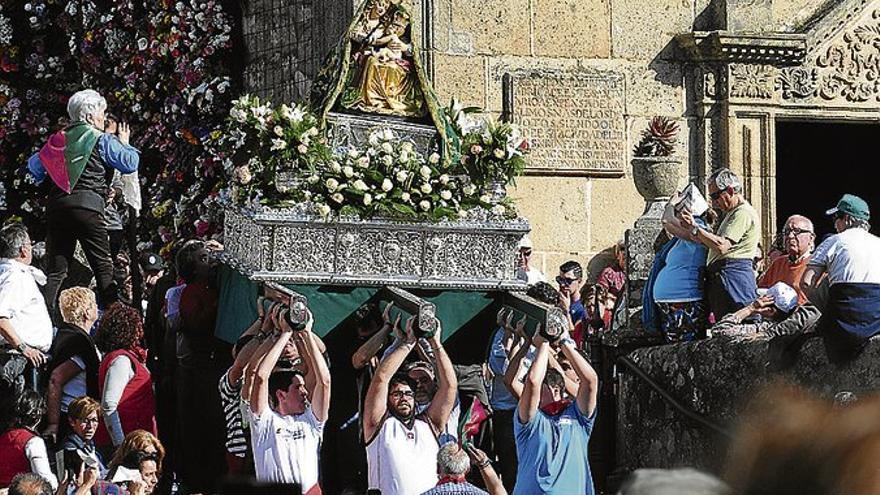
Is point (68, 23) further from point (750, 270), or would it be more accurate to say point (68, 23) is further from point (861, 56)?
point (750, 270)

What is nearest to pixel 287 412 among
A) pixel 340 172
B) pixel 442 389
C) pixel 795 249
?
pixel 442 389

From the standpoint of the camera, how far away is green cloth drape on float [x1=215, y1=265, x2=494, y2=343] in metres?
9.59

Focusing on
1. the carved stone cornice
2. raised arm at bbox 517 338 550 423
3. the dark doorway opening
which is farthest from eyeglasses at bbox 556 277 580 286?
the dark doorway opening

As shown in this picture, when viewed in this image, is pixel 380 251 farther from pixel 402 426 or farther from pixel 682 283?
pixel 682 283

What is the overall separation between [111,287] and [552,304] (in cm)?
343

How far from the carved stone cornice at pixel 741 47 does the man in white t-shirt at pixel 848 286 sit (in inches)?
235

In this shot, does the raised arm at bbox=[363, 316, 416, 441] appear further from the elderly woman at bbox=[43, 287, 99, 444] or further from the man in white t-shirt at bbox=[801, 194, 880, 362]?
the man in white t-shirt at bbox=[801, 194, 880, 362]

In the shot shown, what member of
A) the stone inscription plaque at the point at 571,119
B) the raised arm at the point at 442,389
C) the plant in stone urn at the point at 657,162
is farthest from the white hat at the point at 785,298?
the stone inscription plaque at the point at 571,119

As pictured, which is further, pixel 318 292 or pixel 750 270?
pixel 750 270

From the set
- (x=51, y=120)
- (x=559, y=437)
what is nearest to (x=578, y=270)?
(x=559, y=437)

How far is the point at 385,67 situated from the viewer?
9.99 m

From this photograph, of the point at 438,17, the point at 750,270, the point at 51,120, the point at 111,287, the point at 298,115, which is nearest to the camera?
the point at 298,115

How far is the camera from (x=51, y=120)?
18.1 meters

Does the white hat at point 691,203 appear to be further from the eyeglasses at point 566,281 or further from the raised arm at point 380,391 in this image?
the raised arm at point 380,391
